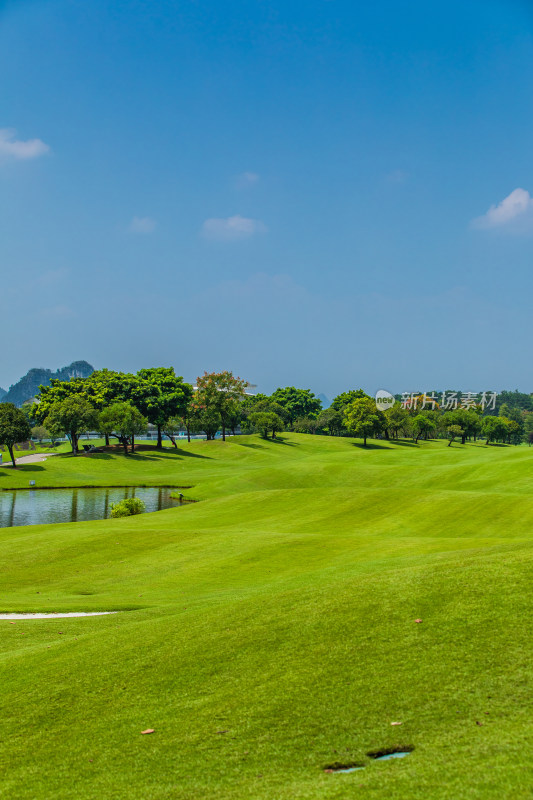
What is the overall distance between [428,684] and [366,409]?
324 feet

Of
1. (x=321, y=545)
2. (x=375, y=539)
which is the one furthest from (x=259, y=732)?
(x=375, y=539)

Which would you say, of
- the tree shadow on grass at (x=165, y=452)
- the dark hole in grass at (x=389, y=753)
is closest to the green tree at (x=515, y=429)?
the tree shadow on grass at (x=165, y=452)

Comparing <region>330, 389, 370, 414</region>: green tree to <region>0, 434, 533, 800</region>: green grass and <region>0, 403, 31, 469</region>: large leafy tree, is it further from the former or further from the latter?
<region>0, 434, 533, 800</region>: green grass

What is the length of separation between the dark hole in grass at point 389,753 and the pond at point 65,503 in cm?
4055

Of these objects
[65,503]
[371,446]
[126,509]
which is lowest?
[65,503]

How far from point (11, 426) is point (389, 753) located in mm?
65937

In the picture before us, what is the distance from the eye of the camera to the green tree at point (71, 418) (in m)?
78.4

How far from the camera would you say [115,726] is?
338 inches

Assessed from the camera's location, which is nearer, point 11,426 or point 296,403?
point 11,426

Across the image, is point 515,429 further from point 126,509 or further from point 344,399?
point 126,509

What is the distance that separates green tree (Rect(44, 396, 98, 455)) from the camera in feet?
257

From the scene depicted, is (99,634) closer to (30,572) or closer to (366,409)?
(30,572)

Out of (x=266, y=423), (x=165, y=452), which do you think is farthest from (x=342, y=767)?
(x=266, y=423)

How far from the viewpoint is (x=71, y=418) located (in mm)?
79000
